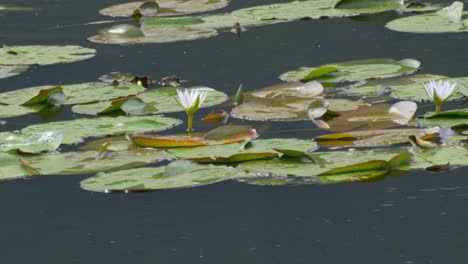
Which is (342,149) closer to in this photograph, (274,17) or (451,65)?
(451,65)

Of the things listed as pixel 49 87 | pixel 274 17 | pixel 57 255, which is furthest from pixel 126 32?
pixel 57 255

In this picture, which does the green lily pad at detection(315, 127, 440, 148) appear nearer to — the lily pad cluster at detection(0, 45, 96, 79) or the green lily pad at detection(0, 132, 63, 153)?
the green lily pad at detection(0, 132, 63, 153)

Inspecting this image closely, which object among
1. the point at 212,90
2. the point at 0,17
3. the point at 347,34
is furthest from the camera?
the point at 0,17

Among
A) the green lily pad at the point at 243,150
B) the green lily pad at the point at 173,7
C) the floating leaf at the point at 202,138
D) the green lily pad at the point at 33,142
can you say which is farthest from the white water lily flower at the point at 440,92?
the green lily pad at the point at 173,7

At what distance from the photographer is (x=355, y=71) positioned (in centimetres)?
442

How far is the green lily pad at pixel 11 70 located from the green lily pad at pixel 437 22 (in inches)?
59.8

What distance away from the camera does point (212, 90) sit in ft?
13.9

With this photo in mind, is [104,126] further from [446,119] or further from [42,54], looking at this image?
[42,54]

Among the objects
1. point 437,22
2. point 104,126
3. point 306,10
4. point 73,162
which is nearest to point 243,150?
point 73,162

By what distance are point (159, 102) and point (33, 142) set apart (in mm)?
643

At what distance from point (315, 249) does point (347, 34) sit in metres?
2.62

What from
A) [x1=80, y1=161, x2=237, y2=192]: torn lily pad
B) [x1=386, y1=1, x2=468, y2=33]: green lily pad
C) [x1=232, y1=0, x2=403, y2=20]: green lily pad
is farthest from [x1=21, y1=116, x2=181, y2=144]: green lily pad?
[x1=232, y1=0, x2=403, y2=20]: green lily pad

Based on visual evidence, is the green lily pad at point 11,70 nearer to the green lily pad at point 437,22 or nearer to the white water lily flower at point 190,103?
the white water lily flower at point 190,103

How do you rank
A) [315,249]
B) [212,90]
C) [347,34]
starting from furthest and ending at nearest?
[347,34], [212,90], [315,249]
